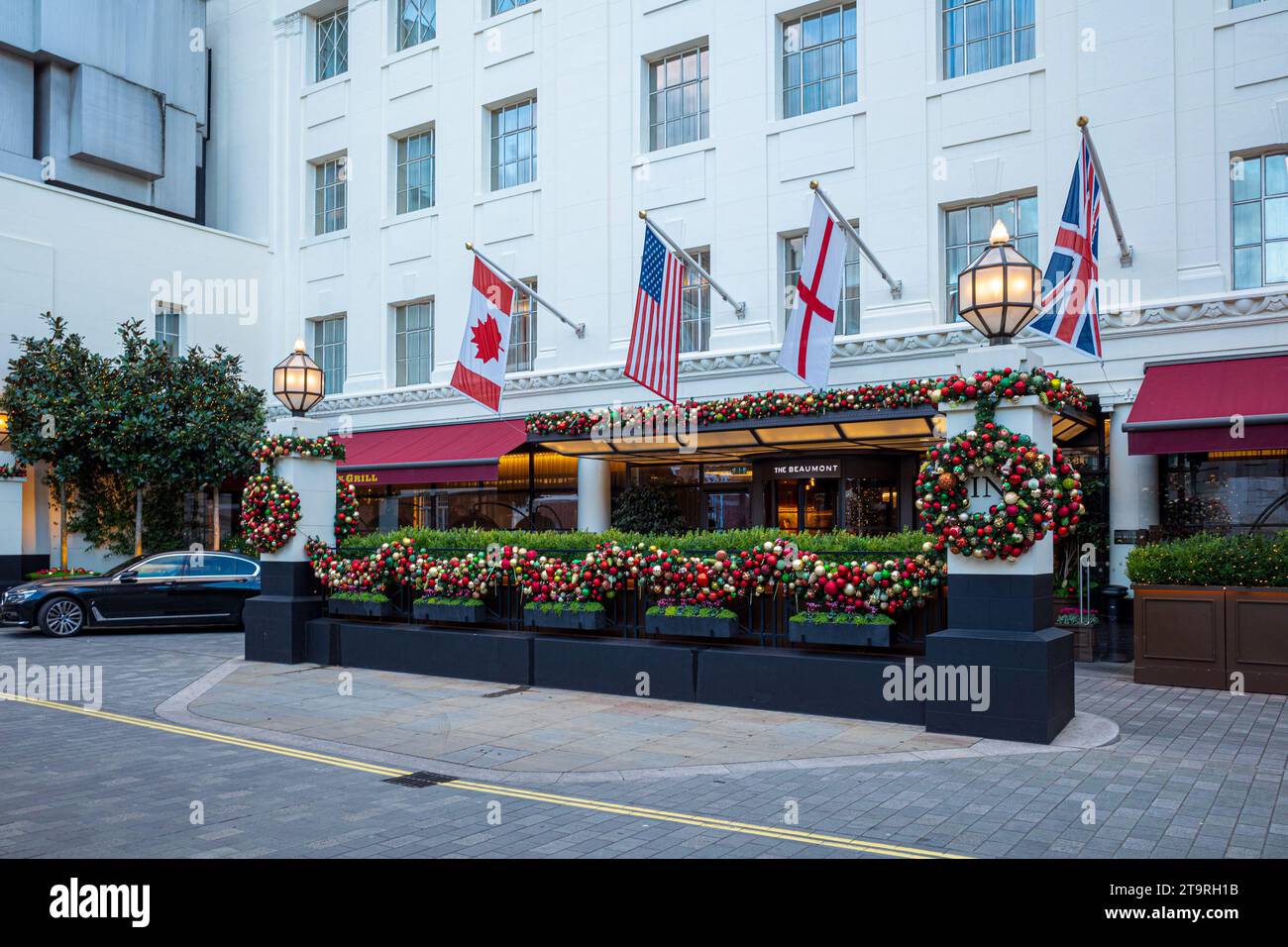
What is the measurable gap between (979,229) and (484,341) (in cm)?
825

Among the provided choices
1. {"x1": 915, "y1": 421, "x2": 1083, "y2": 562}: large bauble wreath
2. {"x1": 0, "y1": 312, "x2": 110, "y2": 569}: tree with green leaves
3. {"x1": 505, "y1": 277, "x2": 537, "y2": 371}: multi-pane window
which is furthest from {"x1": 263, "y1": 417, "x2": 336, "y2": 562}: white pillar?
{"x1": 915, "y1": 421, "x2": 1083, "y2": 562}: large bauble wreath

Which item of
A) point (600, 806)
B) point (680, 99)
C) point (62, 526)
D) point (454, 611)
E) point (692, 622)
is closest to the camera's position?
point (600, 806)

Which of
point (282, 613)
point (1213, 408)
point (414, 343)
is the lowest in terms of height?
point (282, 613)

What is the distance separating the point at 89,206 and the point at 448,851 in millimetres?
23889

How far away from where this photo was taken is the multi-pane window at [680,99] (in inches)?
749

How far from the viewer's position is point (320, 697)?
1122 centimetres

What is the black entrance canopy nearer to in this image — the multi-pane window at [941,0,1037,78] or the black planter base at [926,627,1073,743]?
the black planter base at [926,627,1073,743]

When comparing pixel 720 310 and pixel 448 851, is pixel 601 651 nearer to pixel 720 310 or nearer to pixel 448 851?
pixel 448 851

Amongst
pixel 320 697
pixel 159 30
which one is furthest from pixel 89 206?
pixel 320 697

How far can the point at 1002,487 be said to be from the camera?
28.8ft

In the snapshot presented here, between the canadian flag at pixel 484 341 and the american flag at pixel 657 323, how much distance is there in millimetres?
3475

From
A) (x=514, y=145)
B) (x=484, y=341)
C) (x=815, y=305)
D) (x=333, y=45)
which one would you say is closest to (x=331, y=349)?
(x=514, y=145)

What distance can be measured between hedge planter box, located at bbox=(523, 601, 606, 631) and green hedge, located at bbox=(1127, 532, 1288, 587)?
6267mm

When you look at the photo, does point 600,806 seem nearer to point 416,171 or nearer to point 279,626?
point 279,626
